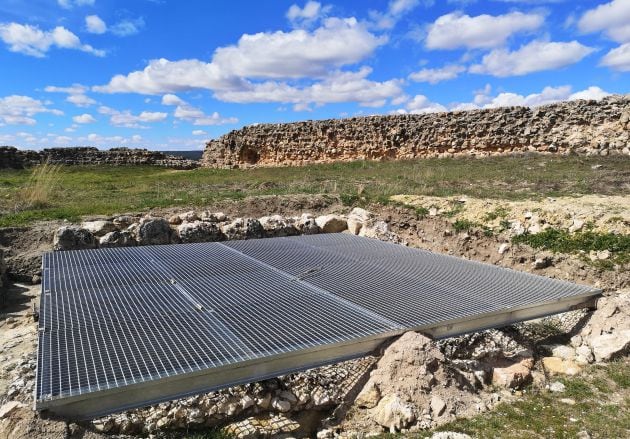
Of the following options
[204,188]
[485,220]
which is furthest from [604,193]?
[204,188]

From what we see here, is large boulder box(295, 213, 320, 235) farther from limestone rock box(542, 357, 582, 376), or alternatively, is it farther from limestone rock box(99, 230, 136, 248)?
limestone rock box(542, 357, 582, 376)

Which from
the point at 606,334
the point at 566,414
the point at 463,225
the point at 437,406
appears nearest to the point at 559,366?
the point at 606,334

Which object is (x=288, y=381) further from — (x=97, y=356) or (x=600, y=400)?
(x=600, y=400)

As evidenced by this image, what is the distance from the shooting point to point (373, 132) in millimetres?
22203

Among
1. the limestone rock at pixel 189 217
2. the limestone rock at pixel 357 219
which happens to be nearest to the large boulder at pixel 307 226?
the limestone rock at pixel 357 219

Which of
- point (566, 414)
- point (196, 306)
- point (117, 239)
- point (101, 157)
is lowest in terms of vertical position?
point (566, 414)

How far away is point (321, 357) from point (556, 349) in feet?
7.26

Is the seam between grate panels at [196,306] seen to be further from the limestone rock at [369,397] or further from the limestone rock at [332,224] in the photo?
the limestone rock at [332,224]

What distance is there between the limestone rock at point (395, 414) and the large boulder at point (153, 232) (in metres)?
4.86

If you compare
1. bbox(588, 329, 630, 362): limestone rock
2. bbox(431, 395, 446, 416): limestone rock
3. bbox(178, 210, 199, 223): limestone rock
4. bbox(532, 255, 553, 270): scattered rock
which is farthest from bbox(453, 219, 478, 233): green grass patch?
bbox(431, 395, 446, 416): limestone rock

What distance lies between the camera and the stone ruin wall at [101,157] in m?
25.4

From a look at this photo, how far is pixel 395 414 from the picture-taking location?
2.96 meters

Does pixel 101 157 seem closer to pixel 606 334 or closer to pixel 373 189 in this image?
pixel 373 189

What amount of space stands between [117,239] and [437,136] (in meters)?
16.4
